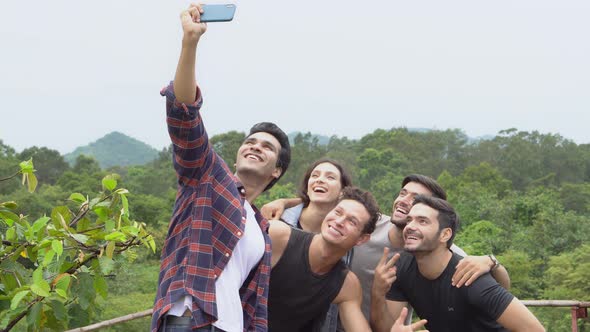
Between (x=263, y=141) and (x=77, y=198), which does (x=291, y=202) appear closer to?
(x=263, y=141)

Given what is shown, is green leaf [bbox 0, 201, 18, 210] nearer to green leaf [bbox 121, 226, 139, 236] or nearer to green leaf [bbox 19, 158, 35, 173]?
green leaf [bbox 19, 158, 35, 173]

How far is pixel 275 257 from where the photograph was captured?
2.44 m

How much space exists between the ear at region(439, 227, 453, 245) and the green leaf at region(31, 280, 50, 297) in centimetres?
134

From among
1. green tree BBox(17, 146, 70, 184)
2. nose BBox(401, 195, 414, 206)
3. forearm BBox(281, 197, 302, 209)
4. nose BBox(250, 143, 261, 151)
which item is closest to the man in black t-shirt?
nose BBox(401, 195, 414, 206)

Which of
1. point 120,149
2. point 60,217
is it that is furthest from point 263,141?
point 120,149

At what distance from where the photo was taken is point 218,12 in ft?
5.42

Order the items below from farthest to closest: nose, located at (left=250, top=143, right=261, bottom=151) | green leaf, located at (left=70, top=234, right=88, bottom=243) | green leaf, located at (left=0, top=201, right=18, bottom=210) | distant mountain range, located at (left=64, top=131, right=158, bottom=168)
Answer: distant mountain range, located at (left=64, top=131, right=158, bottom=168) < nose, located at (left=250, top=143, right=261, bottom=151) < green leaf, located at (left=0, top=201, right=18, bottom=210) < green leaf, located at (left=70, top=234, right=88, bottom=243)

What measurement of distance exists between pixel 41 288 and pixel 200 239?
0.40 m

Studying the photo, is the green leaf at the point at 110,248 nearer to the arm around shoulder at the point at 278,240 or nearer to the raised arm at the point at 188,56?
the raised arm at the point at 188,56

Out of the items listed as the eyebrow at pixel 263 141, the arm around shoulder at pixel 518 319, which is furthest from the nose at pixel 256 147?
the arm around shoulder at pixel 518 319

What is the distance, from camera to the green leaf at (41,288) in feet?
5.87

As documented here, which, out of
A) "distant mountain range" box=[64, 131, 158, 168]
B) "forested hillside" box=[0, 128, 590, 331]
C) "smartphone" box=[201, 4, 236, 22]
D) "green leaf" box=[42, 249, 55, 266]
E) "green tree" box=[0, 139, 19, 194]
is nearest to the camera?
"smartphone" box=[201, 4, 236, 22]

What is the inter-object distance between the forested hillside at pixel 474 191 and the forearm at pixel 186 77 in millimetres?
1534

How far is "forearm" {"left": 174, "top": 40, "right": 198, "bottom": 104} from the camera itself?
5.51ft
